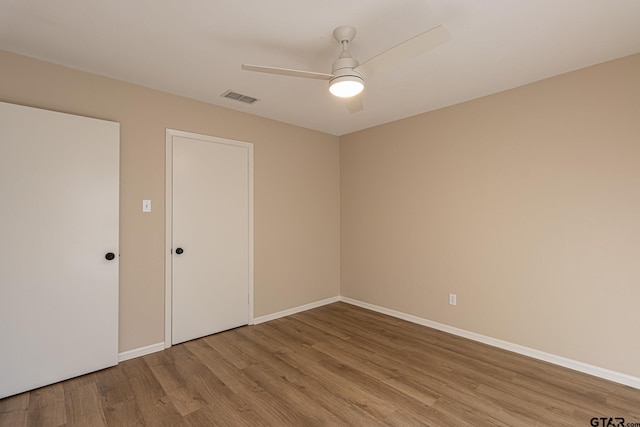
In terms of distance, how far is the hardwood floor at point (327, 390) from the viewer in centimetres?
198

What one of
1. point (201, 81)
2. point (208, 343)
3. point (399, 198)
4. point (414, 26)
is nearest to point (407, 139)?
point (399, 198)

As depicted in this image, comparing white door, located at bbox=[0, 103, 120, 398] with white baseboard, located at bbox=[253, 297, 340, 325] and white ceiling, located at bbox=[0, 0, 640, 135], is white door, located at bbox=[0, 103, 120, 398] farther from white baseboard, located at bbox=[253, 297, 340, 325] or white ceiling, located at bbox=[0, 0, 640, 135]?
white baseboard, located at bbox=[253, 297, 340, 325]

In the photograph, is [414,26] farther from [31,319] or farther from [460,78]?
[31,319]

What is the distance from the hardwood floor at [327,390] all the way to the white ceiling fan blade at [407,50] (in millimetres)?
2266

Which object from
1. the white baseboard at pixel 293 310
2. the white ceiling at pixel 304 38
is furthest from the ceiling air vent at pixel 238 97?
the white baseboard at pixel 293 310

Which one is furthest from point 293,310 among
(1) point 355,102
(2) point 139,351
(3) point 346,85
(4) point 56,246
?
(3) point 346,85

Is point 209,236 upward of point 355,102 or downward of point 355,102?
downward

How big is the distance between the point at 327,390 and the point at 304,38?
8.41ft

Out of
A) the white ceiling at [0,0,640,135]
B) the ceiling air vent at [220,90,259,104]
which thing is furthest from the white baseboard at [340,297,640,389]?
the ceiling air vent at [220,90,259,104]

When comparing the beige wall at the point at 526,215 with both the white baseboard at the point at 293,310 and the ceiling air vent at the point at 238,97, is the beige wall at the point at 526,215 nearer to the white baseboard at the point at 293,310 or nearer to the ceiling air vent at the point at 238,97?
the white baseboard at the point at 293,310

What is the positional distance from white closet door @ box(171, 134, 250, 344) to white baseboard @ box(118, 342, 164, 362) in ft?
0.53

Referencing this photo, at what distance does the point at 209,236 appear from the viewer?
3326mm

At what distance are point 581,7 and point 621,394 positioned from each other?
8.81 ft

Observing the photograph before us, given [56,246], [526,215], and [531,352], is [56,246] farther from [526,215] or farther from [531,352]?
[531,352]
